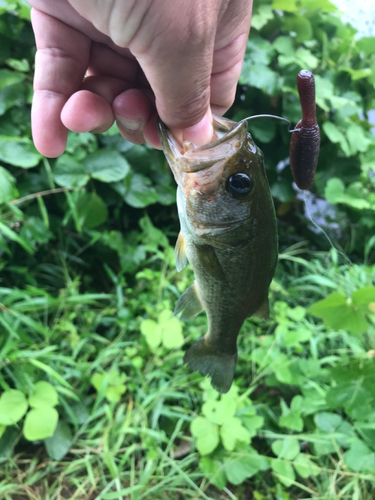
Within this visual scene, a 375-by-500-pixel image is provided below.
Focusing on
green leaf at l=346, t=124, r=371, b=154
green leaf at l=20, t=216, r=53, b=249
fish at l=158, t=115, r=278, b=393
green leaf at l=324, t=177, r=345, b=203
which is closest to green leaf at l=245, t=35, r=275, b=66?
green leaf at l=346, t=124, r=371, b=154

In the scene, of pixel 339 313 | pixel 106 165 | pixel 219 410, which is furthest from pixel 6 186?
pixel 339 313

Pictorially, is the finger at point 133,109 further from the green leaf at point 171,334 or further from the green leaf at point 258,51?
the green leaf at point 258,51

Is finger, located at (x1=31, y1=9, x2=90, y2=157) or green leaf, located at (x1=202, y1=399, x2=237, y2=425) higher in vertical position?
finger, located at (x1=31, y1=9, x2=90, y2=157)

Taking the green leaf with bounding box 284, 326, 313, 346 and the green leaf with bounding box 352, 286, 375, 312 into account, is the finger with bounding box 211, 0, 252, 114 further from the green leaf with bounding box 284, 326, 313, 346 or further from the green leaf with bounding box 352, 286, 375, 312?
the green leaf with bounding box 284, 326, 313, 346

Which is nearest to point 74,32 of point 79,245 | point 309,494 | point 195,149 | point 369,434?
point 195,149

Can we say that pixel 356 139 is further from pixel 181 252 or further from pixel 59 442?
pixel 59 442
